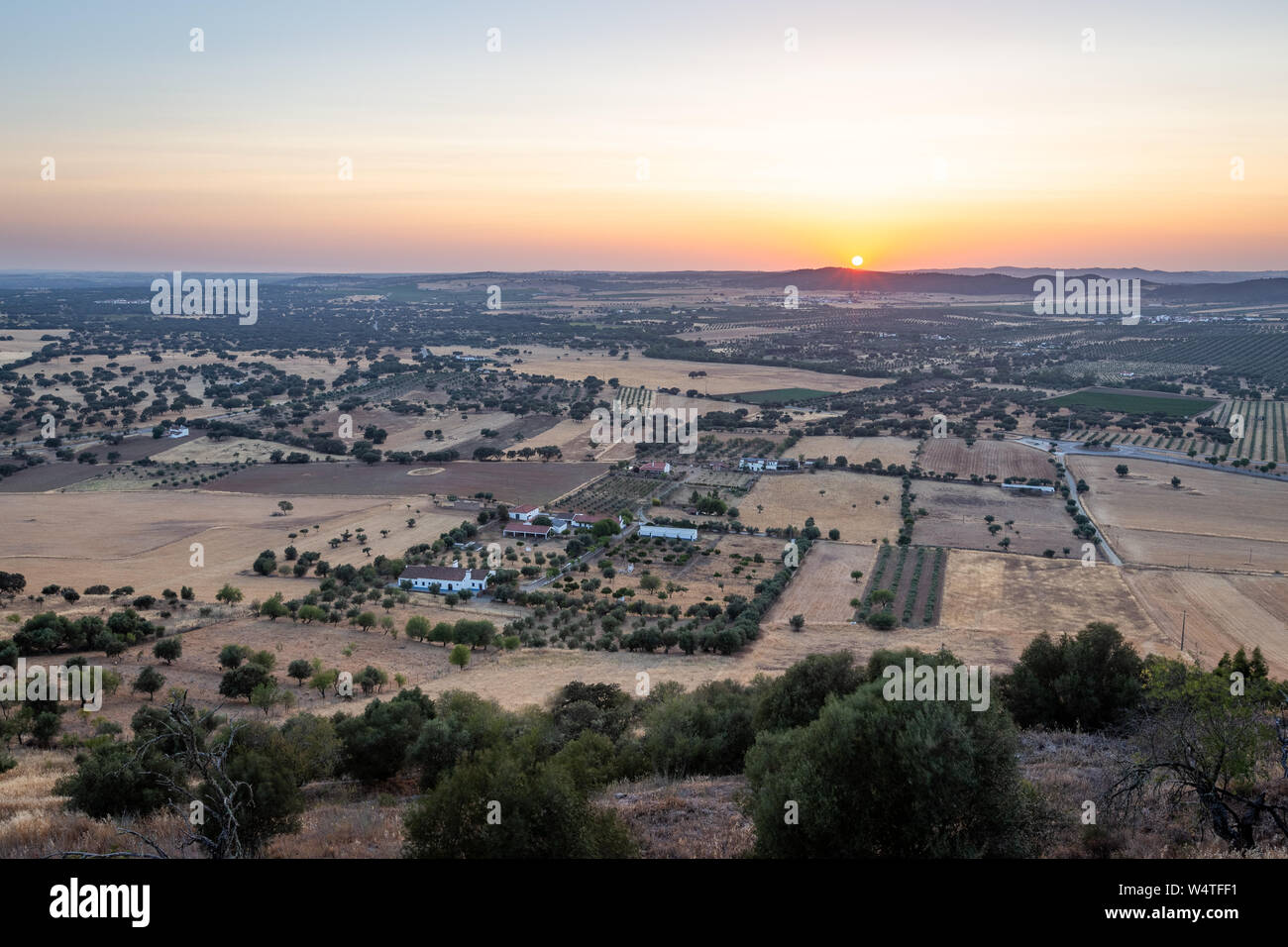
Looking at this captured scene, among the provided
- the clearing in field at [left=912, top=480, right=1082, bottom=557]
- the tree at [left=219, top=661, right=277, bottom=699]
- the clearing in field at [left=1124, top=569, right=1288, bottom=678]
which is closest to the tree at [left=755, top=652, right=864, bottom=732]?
the tree at [left=219, top=661, right=277, bottom=699]

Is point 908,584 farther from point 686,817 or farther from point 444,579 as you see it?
point 686,817

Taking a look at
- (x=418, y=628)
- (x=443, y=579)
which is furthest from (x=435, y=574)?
(x=418, y=628)

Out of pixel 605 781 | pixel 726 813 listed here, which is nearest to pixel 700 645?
pixel 605 781

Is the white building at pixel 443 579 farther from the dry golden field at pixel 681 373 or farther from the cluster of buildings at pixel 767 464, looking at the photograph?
the dry golden field at pixel 681 373

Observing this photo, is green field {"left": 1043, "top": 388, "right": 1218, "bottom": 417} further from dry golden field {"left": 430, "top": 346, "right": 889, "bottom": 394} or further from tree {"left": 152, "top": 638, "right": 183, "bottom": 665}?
tree {"left": 152, "top": 638, "right": 183, "bottom": 665}

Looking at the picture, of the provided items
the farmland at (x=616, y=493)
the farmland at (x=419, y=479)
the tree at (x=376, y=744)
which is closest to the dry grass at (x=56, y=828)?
the tree at (x=376, y=744)
